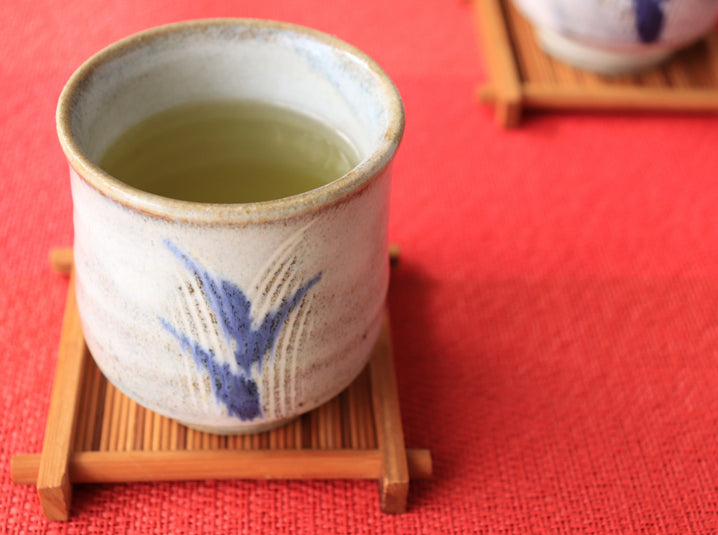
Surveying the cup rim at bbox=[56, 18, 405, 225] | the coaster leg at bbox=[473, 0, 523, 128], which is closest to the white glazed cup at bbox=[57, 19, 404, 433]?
the cup rim at bbox=[56, 18, 405, 225]

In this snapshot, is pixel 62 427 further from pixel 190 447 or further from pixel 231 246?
pixel 231 246

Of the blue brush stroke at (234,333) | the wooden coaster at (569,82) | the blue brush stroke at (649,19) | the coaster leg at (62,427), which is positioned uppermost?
the blue brush stroke at (234,333)

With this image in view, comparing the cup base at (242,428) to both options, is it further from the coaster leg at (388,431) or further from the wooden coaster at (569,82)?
the wooden coaster at (569,82)

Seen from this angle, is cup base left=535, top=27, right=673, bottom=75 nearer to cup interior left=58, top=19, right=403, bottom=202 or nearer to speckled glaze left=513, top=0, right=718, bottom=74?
speckled glaze left=513, top=0, right=718, bottom=74

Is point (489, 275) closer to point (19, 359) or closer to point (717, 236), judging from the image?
point (717, 236)

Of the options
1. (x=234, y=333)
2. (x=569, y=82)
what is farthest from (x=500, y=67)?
(x=234, y=333)

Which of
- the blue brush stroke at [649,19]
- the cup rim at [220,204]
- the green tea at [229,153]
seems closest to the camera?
the cup rim at [220,204]

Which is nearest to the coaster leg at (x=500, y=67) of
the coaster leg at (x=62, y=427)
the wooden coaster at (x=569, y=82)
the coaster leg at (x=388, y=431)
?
the wooden coaster at (x=569, y=82)

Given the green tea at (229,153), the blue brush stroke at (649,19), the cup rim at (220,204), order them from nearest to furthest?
the cup rim at (220,204) < the green tea at (229,153) < the blue brush stroke at (649,19)

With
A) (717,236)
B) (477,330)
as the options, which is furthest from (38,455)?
(717,236)
